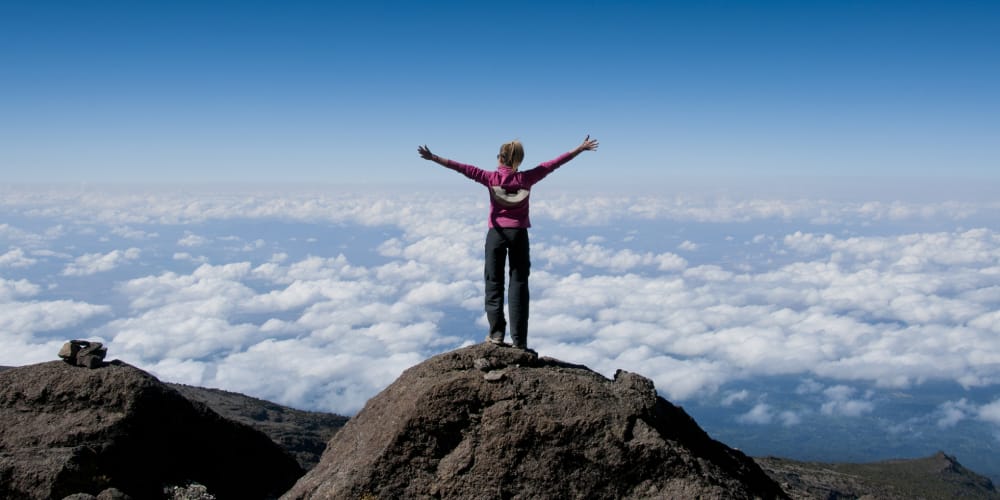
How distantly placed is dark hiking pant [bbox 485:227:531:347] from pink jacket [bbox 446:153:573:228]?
0.20 m

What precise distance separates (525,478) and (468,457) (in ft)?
3.04

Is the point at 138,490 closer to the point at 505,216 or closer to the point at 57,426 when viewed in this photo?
the point at 57,426

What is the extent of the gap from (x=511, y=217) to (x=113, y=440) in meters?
8.91

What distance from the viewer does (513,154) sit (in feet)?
36.9

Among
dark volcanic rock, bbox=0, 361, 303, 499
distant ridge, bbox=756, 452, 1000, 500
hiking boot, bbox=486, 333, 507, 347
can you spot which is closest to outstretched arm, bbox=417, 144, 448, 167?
hiking boot, bbox=486, 333, 507, 347

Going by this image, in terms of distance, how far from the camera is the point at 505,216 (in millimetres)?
11281

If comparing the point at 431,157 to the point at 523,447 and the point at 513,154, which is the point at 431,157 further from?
the point at 523,447

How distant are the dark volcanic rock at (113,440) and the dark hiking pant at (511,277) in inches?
294

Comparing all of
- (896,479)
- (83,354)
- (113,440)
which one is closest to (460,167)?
(113,440)

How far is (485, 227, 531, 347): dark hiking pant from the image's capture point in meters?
11.3

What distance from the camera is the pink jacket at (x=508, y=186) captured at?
36.5ft

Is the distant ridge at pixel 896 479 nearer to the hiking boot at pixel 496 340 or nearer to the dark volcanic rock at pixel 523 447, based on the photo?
the dark volcanic rock at pixel 523 447

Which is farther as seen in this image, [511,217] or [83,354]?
[83,354]

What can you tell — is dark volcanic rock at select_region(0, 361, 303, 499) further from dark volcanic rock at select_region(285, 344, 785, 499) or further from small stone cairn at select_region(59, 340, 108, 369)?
dark volcanic rock at select_region(285, 344, 785, 499)
